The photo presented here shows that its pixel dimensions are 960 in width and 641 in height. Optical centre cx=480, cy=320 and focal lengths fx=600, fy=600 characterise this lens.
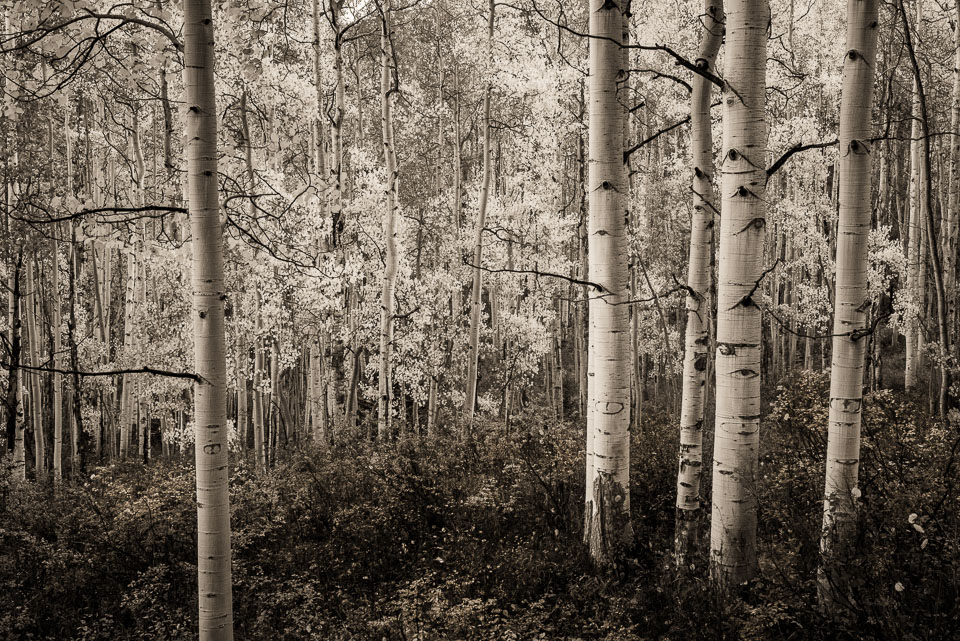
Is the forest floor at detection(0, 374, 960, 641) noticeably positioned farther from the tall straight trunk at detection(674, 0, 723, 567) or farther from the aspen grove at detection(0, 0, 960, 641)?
the tall straight trunk at detection(674, 0, 723, 567)

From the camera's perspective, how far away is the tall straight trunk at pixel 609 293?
4289mm

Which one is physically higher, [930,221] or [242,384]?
[930,221]

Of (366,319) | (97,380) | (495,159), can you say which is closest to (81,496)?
(366,319)

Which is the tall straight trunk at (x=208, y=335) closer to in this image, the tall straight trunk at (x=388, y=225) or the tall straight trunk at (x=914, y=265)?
the tall straight trunk at (x=388, y=225)

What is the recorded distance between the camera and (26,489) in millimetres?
8953

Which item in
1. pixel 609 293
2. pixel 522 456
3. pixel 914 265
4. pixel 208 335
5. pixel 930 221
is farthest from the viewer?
pixel 914 265

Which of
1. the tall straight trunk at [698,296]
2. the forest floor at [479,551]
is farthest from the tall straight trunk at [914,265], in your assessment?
the tall straight trunk at [698,296]

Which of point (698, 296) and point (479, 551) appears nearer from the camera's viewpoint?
point (479, 551)

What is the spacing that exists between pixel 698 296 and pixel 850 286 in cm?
158

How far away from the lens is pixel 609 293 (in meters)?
4.32

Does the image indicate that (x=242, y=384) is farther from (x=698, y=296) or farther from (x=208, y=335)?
(x=698, y=296)

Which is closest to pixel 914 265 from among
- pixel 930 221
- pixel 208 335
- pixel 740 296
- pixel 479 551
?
pixel 930 221

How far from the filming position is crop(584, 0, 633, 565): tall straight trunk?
4.29 metres

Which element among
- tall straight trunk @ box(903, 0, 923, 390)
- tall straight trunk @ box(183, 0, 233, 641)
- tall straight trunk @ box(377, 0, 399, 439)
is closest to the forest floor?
tall straight trunk @ box(183, 0, 233, 641)
